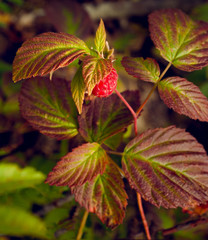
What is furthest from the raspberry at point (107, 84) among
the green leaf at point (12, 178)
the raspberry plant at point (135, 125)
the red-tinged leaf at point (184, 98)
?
the green leaf at point (12, 178)

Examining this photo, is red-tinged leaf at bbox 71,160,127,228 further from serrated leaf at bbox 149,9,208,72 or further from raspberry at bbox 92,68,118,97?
serrated leaf at bbox 149,9,208,72

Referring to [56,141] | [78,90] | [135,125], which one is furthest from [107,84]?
[56,141]

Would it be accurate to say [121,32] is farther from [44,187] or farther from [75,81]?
[75,81]

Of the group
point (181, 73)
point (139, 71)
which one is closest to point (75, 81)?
point (139, 71)

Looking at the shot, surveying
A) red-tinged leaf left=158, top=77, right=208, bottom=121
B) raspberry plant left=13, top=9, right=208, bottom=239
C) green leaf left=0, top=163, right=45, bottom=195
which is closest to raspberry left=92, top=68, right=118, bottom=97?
raspberry plant left=13, top=9, right=208, bottom=239

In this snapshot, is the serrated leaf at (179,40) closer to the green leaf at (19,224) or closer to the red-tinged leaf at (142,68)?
the red-tinged leaf at (142,68)

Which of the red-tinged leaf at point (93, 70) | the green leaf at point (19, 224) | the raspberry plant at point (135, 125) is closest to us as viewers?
the green leaf at point (19, 224)
